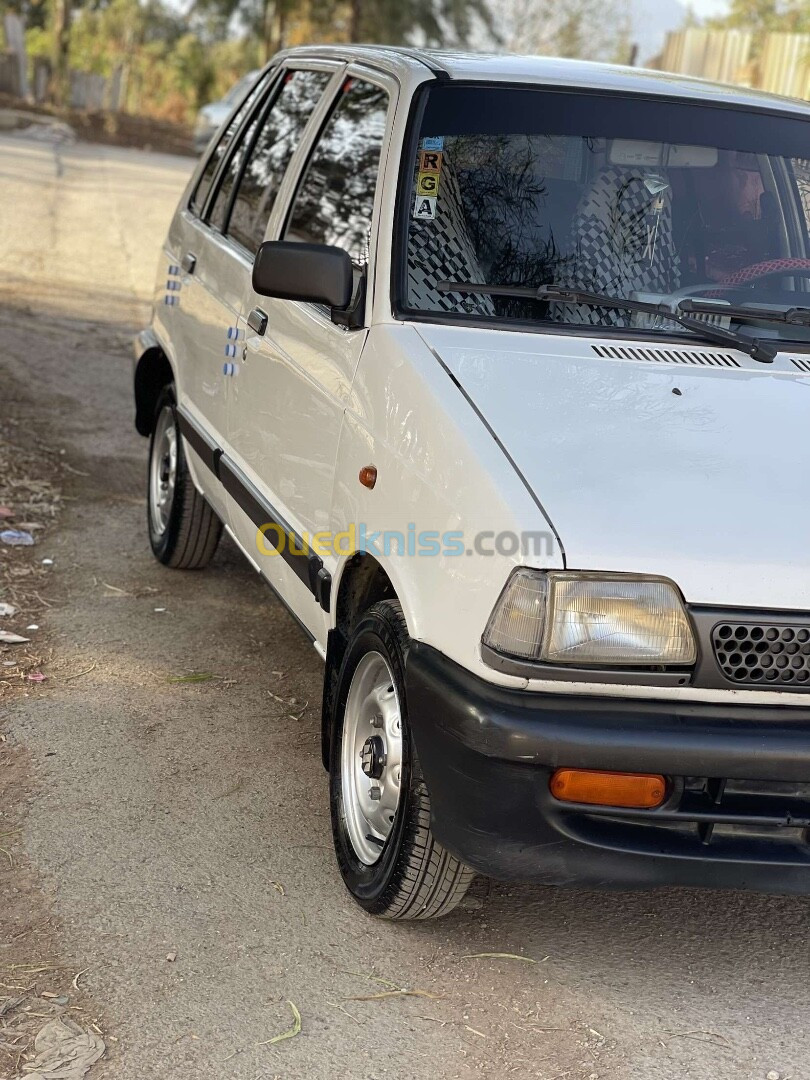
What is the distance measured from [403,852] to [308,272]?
4.92ft

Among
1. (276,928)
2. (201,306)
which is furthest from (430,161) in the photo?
(276,928)

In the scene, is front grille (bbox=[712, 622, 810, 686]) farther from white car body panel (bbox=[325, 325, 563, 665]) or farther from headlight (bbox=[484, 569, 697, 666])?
white car body panel (bbox=[325, 325, 563, 665])

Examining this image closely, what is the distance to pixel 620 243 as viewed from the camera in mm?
3629

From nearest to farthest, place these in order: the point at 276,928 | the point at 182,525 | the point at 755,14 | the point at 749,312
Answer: the point at 276,928, the point at 749,312, the point at 182,525, the point at 755,14

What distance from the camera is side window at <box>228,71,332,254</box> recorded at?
4.59 metres

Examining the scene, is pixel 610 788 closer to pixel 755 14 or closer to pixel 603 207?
pixel 603 207

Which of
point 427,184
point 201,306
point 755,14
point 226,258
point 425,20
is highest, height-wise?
point 755,14

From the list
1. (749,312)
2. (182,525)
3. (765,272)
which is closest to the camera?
(749,312)

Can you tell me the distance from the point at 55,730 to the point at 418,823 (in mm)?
1593

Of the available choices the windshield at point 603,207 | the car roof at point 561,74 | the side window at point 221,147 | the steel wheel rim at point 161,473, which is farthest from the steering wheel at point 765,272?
the steel wheel rim at point 161,473

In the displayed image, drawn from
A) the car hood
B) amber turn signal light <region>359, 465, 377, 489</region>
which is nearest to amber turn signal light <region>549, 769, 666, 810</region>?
the car hood

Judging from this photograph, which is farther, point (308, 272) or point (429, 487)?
point (308, 272)

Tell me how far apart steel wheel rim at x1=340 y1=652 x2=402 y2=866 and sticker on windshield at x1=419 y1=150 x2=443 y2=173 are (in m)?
1.35

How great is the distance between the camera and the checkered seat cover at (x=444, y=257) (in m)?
3.49
